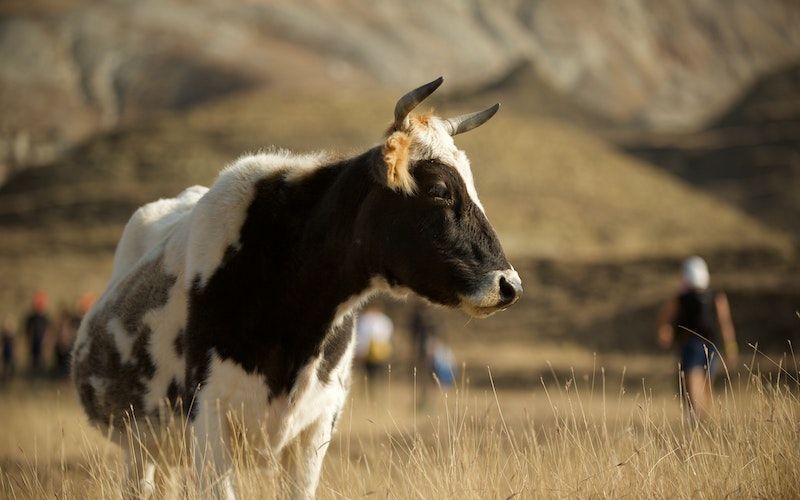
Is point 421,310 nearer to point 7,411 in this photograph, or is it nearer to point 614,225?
point 7,411

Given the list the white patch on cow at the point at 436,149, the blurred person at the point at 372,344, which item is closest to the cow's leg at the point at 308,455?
the white patch on cow at the point at 436,149

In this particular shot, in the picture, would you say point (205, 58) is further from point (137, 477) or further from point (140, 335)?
point (140, 335)

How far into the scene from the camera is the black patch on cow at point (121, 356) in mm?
6375

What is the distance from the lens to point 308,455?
20.3 feet

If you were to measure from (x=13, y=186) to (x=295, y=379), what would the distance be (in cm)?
7661

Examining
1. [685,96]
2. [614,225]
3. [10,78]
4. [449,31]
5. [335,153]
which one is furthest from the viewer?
[685,96]

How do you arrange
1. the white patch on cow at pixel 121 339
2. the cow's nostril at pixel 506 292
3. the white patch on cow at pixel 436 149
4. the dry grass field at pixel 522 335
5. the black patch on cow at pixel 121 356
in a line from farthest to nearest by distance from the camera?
1. the white patch on cow at pixel 121 339
2. the black patch on cow at pixel 121 356
3. the dry grass field at pixel 522 335
4. the white patch on cow at pixel 436 149
5. the cow's nostril at pixel 506 292

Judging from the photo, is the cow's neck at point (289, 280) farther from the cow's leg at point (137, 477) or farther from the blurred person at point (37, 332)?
the blurred person at point (37, 332)

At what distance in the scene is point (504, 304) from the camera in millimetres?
5578

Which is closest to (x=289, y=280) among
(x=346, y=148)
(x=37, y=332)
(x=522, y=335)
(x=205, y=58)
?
(x=37, y=332)

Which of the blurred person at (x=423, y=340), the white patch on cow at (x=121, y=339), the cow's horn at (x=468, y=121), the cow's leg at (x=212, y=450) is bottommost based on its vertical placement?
the blurred person at (x=423, y=340)

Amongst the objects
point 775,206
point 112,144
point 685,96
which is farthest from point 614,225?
point 685,96

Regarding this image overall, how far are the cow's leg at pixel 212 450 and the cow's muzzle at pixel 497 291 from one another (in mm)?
1487

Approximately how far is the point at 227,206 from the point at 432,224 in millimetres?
1259
